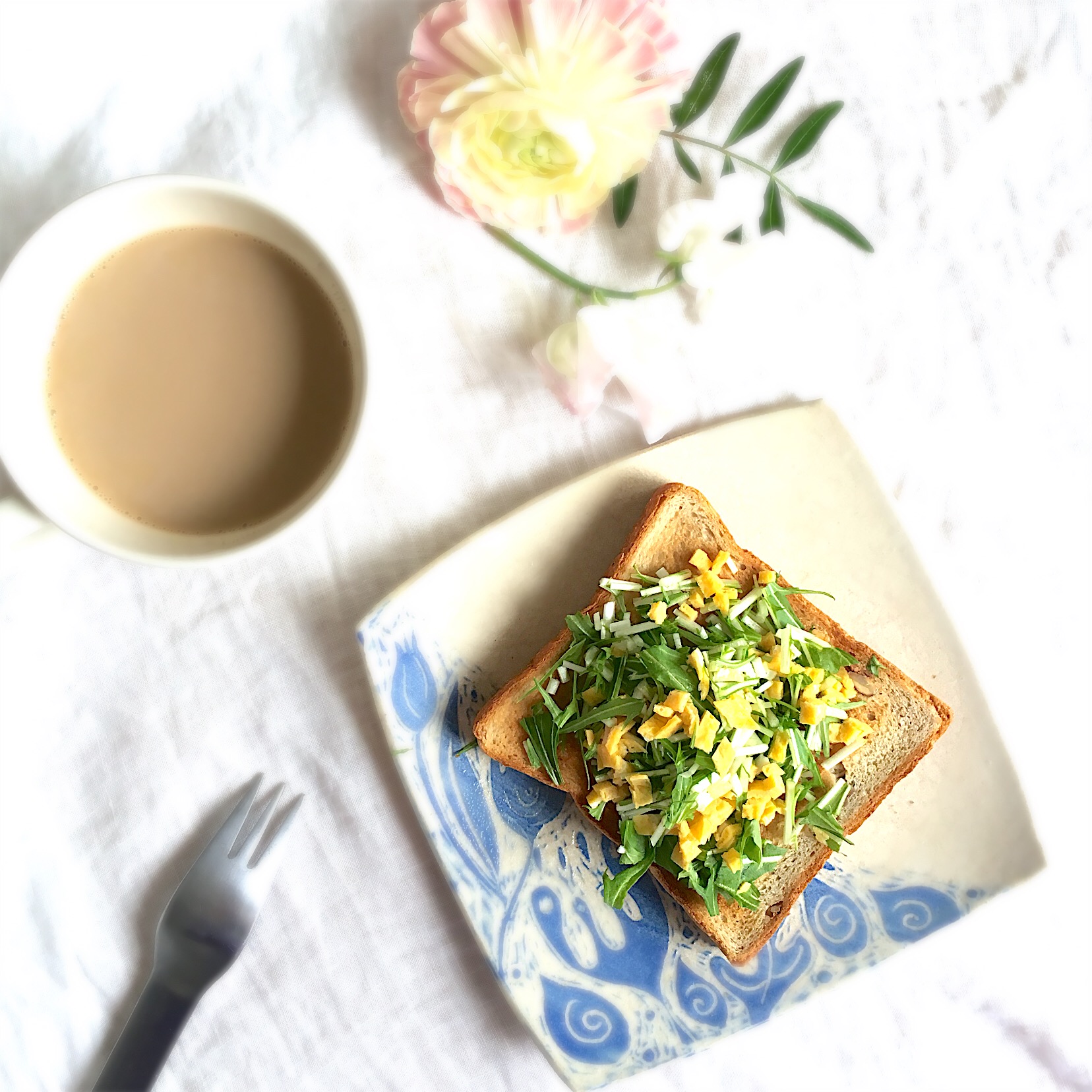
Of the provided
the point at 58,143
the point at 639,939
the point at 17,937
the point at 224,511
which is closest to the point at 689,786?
the point at 639,939

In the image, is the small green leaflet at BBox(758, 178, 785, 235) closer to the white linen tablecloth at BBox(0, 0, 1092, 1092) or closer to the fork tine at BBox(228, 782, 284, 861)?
the white linen tablecloth at BBox(0, 0, 1092, 1092)

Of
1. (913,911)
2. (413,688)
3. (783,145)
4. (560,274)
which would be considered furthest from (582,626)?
(783,145)

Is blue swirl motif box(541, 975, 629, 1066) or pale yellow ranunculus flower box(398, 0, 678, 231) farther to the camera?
blue swirl motif box(541, 975, 629, 1066)

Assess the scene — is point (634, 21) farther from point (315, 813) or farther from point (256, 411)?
point (315, 813)

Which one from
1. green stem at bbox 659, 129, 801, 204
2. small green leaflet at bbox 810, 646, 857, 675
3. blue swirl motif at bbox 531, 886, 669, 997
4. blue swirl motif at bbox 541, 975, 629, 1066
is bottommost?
blue swirl motif at bbox 541, 975, 629, 1066

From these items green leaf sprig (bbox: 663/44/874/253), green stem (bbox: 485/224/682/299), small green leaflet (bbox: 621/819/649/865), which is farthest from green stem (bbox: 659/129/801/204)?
small green leaflet (bbox: 621/819/649/865)

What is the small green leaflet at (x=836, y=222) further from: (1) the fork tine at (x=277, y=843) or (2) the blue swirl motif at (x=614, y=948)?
(1) the fork tine at (x=277, y=843)

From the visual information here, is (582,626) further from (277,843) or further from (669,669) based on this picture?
(277,843)
